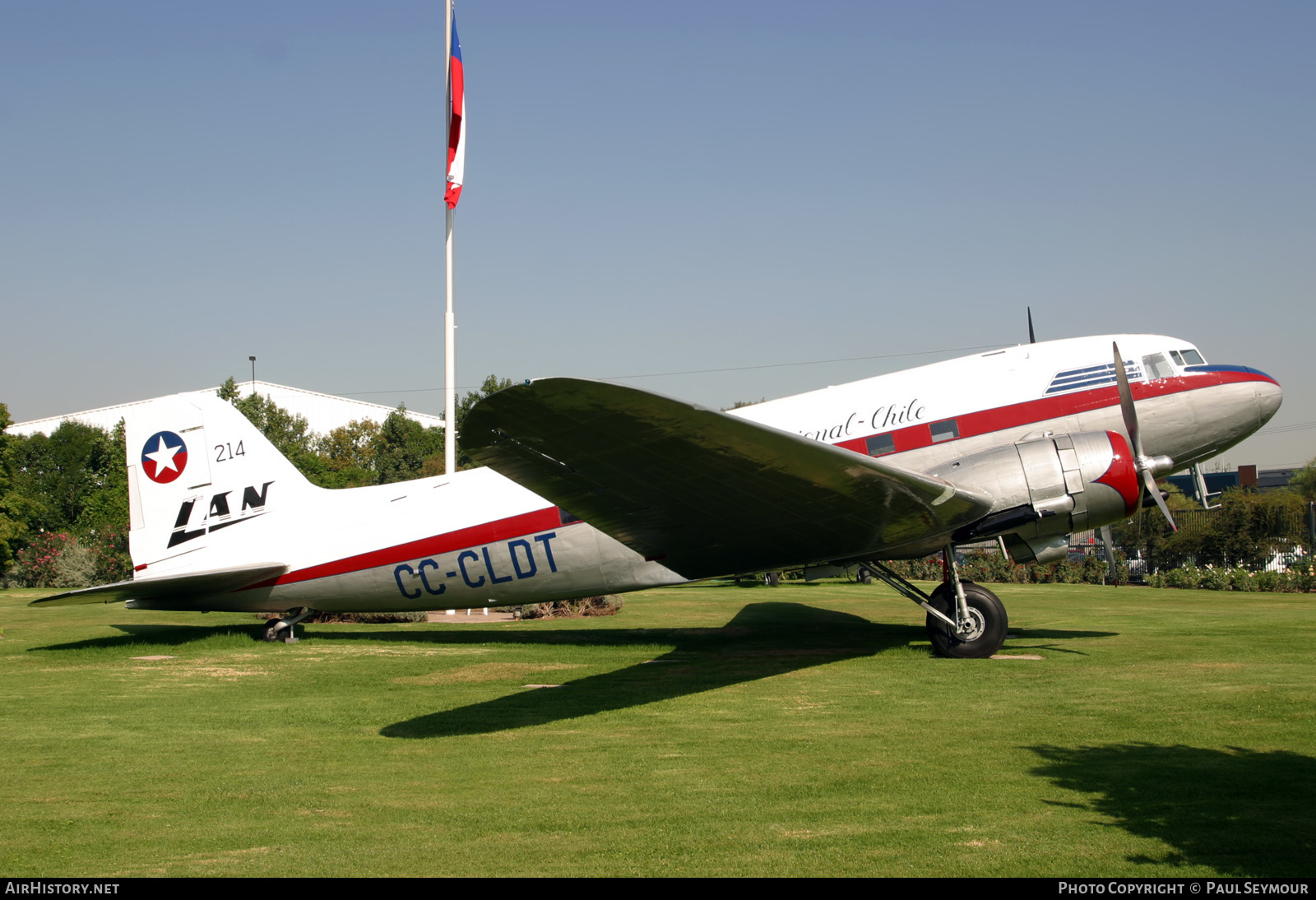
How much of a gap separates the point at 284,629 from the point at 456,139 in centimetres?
1414

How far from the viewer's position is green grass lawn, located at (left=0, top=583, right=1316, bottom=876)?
187 inches

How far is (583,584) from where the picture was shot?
491 inches

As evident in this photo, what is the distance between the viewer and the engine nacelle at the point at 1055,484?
35.3 feet

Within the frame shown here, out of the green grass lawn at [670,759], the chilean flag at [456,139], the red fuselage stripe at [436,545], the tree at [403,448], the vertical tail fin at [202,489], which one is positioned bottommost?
the green grass lawn at [670,759]

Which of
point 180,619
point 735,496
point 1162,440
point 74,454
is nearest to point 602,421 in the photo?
point 735,496

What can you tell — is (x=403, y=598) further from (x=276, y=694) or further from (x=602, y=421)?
(x=602, y=421)

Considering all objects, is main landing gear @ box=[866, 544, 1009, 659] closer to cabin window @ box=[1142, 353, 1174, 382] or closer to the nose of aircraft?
cabin window @ box=[1142, 353, 1174, 382]

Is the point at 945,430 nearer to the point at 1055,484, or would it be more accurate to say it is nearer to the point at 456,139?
the point at 1055,484

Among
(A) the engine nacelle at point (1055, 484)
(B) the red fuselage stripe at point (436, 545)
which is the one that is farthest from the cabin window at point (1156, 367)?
(B) the red fuselage stripe at point (436, 545)

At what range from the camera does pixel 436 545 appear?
1285 centimetres

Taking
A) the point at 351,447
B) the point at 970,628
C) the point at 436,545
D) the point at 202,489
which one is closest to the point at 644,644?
the point at 436,545

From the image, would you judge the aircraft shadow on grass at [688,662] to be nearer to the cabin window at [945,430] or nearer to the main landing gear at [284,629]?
the main landing gear at [284,629]

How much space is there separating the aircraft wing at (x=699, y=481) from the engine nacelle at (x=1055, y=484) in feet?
1.24
